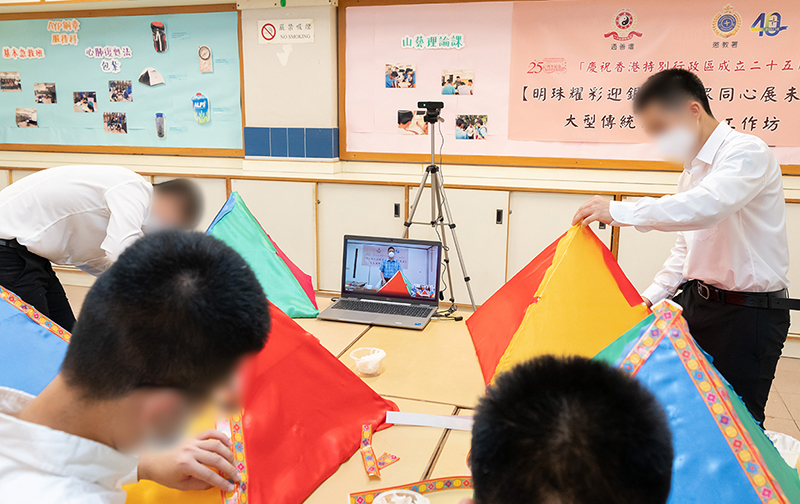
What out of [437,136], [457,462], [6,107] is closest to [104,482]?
[457,462]

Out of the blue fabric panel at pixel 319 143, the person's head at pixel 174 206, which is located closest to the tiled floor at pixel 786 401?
the person's head at pixel 174 206

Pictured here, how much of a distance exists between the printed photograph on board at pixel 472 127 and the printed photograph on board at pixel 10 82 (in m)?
3.78

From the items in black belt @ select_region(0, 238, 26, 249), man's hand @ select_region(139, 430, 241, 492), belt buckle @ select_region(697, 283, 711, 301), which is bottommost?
man's hand @ select_region(139, 430, 241, 492)

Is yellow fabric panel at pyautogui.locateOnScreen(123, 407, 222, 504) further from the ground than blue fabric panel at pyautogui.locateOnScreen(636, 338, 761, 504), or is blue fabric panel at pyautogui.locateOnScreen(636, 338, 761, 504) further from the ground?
blue fabric panel at pyautogui.locateOnScreen(636, 338, 761, 504)

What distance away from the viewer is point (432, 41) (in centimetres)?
393

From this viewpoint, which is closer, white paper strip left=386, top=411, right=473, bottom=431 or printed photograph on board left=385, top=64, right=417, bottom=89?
white paper strip left=386, top=411, right=473, bottom=431

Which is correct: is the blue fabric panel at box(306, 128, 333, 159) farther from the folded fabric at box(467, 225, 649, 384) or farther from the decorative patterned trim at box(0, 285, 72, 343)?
the decorative patterned trim at box(0, 285, 72, 343)

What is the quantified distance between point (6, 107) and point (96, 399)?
5289 millimetres

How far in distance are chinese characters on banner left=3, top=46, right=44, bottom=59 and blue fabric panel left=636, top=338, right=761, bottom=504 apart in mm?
5386

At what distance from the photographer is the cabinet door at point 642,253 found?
341cm

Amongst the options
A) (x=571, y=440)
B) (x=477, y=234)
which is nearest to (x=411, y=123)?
(x=477, y=234)

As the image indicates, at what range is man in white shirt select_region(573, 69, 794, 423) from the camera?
172 centimetres

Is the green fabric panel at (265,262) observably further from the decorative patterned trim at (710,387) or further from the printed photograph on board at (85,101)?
the printed photograph on board at (85,101)

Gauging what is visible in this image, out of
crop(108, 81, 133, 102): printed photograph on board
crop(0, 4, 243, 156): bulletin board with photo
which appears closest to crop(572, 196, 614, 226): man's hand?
crop(0, 4, 243, 156): bulletin board with photo
